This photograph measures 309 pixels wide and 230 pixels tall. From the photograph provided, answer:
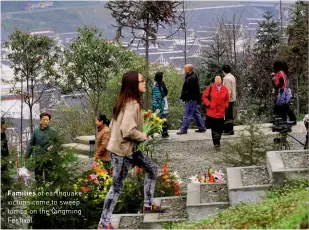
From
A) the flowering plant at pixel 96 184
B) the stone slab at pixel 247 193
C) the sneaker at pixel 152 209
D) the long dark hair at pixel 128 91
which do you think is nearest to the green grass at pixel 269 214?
the stone slab at pixel 247 193

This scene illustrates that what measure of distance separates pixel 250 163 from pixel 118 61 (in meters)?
16.9

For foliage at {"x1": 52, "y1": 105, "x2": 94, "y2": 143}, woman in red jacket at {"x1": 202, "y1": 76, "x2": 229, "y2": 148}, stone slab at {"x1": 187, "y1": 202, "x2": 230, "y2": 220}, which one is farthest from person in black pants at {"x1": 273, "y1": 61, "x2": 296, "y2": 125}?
foliage at {"x1": 52, "y1": 105, "x2": 94, "y2": 143}

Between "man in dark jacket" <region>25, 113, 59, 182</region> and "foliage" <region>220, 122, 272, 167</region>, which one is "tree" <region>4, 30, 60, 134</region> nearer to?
"man in dark jacket" <region>25, 113, 59, 182</region>

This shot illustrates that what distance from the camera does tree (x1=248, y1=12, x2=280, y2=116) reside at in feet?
106

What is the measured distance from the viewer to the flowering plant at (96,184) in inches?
373

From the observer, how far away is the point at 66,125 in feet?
138

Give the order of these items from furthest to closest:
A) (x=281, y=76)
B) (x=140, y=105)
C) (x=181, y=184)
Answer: (x=281, y=76), (x=181, y=184), (x=140, y=105)

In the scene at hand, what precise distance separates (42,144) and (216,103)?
440 cm

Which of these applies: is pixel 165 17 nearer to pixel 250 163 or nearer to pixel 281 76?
pixel 281 76

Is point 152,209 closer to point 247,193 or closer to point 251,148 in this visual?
point 247,193

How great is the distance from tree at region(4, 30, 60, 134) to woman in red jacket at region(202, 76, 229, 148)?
44.5ft

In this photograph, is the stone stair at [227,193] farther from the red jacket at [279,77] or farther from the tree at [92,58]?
the tree at [92,58]

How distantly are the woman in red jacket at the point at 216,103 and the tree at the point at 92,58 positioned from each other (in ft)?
41.9

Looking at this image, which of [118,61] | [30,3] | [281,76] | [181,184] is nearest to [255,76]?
[118,61]
